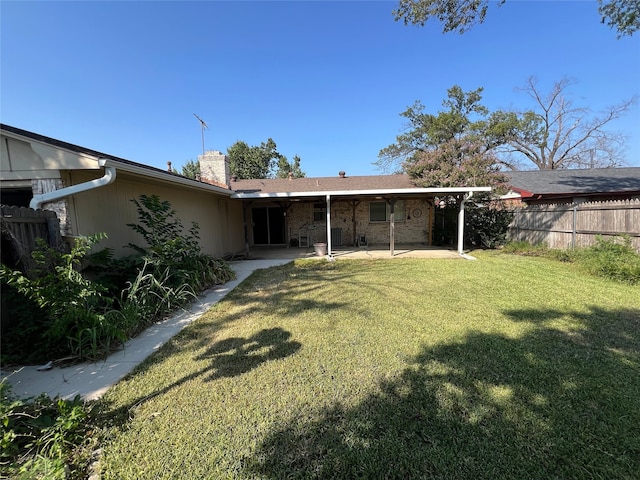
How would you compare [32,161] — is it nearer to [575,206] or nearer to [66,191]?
[66,191]

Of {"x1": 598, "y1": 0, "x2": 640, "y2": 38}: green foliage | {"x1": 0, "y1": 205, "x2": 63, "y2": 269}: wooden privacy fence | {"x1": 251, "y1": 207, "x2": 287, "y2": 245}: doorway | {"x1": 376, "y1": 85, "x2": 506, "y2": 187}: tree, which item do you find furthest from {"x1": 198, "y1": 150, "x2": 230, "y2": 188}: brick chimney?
{"x1": 598, "y1": 0, "x2": 640, "y2": 38}: green foliage

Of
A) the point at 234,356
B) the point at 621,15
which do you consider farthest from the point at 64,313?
the point at 621,15

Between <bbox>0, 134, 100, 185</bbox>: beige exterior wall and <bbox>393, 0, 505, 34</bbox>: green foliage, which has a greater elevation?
<bbox>393, 0, 505, 34</bbox>: green foliage

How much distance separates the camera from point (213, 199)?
30.9 ft

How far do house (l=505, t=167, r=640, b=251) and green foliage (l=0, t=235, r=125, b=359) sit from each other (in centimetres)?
1082

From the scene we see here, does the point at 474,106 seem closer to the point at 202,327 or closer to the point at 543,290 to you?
the point at 543,290

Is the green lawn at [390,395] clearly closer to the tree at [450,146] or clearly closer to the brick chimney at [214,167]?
the brick chimney at [214,167]

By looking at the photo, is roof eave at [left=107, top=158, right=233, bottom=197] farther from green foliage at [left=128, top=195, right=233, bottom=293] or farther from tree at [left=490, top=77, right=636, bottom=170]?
tree at [left=490, top=77, right=636, bottom=170]

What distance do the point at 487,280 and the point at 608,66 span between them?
1582 centimetres

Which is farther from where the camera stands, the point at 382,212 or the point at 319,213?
the point at 319,213

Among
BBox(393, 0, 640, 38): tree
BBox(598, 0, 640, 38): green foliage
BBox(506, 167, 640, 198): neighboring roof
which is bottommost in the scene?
BBox(506, 167, 640, 198): neighboring roof

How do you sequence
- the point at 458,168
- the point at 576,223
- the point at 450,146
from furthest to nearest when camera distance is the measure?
1. the point at 450,146
2. the point at 458,168
3. the point at 576,223

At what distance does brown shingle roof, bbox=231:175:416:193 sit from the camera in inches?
509

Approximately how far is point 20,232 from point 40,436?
2.40 meters
